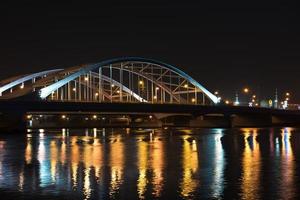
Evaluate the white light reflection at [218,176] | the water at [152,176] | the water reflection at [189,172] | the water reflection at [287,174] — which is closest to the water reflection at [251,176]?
the water at [152,176]

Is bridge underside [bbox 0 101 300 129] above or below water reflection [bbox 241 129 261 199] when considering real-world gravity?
above

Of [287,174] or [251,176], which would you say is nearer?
[251,176]

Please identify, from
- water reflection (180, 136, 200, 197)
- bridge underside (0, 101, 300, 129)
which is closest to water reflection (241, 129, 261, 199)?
water reflection (180, 136, 200, 197)

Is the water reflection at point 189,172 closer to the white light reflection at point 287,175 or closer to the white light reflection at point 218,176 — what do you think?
the white light reflection at point 218,176

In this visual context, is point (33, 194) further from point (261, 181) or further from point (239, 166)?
point (239, 166)

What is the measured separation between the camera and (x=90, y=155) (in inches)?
1485

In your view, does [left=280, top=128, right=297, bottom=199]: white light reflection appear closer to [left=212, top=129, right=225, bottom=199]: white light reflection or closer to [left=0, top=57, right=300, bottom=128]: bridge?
[left=212, top=129, right=225, bottom=199]: white light reflection

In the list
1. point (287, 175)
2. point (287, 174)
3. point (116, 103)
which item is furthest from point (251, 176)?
point (116, 103)

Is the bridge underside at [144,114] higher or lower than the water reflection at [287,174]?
higher

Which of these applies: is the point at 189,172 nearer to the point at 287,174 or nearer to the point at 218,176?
the point at 218,176

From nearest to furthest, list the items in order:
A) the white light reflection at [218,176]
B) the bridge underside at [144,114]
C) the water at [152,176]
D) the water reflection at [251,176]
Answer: the water reflection at [251,176] < the water at [152,176] < the white light reflection at [218,176] < the bridge underside at [144,114]

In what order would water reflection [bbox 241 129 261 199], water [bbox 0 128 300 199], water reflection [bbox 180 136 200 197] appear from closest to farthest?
water reflection [bbox 241 129 261 199] < water [bbox 0 128 300 199] < water reflection [bbox 180 136 200 197]

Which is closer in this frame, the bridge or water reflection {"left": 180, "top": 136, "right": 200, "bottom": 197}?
water reflection {"left": 180, "top": 136, "right": 200, "bottom": 197}

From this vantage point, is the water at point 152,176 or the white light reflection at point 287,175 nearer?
the white light reflection at point 287,175
